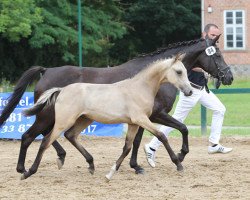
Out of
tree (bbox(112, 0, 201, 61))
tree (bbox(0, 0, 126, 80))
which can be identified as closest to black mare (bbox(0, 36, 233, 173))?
tree (bbox(0, 0, 126, 80))

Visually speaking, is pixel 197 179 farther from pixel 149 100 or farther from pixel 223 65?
pixel 223 65

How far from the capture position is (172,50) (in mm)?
10461

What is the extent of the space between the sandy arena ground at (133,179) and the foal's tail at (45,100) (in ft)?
2.96

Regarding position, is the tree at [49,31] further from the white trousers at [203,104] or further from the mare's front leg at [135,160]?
the mare's front leg at [135,160]

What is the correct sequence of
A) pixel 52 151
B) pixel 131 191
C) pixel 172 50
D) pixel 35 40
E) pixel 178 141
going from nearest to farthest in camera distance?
pixel 131 191 → pixel 172 50 → pixel 52 151 → pixel 178 141 → pixel 35 40

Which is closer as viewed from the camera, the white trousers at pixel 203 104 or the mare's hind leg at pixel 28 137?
the mare's hind leg at pixel 28 137

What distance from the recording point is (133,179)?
951cm

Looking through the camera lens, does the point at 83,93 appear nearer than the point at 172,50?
Yes

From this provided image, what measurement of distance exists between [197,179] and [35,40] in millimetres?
26223

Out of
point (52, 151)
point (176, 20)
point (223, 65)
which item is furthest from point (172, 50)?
point (176, 20)

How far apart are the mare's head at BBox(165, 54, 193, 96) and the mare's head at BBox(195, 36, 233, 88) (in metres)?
1.31

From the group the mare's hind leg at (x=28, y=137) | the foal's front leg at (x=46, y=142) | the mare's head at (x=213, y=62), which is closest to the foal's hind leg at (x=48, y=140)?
the foal's front leg at (x=46, y=142)

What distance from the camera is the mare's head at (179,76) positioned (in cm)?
916

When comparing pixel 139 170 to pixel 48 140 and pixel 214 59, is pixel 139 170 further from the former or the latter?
pixel 214 59
